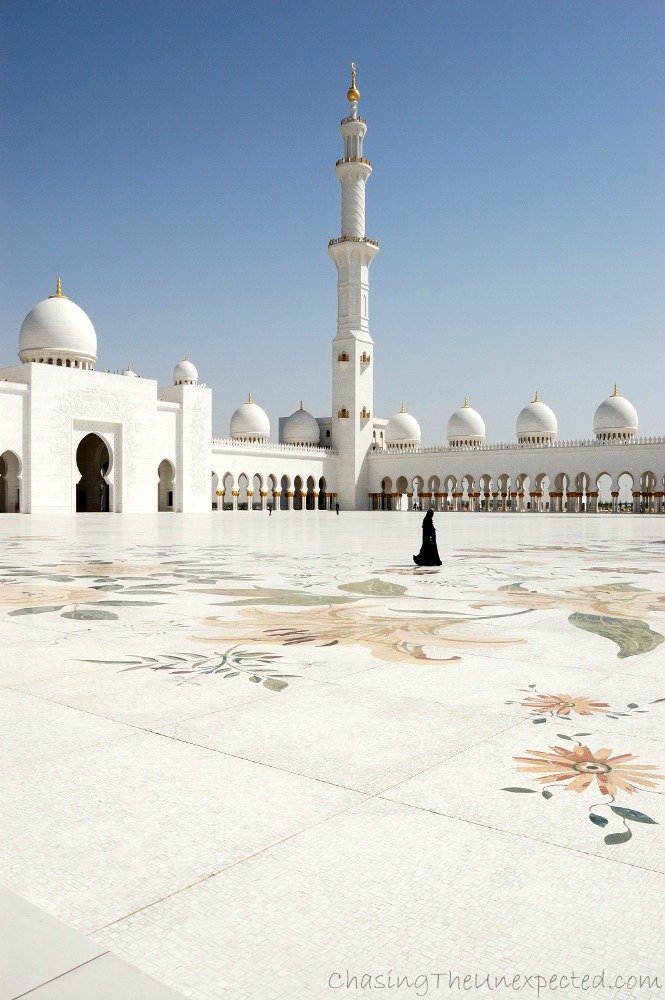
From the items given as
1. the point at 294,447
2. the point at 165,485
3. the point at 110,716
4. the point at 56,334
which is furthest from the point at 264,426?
the point at 110,716

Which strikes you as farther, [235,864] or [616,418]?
[616,418]

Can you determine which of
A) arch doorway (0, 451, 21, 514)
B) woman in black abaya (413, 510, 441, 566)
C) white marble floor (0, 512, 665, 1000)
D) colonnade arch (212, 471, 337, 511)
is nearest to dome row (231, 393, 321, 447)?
colonnade arch (212, 471, 337, 511)

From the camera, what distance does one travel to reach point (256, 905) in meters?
1.35

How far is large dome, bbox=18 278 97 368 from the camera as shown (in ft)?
97.2

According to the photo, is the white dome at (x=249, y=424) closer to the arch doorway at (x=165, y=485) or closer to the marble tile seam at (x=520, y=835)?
the arch doorway at (x=165, y=485)

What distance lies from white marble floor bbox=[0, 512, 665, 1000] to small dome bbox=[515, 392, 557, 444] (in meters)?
38.6

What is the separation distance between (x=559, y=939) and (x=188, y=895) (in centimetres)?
61

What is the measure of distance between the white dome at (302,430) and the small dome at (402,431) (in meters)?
4.35

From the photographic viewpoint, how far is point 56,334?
2956 cm

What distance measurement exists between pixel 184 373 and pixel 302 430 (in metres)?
8.35

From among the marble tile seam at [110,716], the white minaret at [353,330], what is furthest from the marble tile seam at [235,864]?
the white minaret at [353,330]

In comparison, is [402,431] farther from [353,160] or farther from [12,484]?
→ [12,484]

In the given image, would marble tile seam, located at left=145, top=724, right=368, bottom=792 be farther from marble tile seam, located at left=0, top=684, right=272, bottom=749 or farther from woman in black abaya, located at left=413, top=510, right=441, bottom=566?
woman in black abaya, located at left=413, top=510, right=441, bottom=566

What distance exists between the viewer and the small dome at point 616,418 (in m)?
38.7
